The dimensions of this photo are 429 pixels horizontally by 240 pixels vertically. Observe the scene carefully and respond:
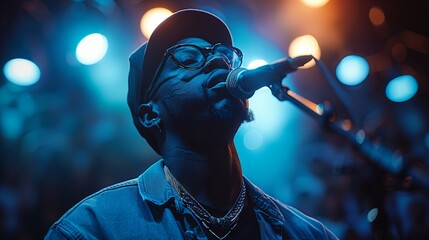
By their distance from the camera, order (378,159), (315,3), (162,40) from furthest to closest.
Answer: (315,3) → (378,159) → (162,40)

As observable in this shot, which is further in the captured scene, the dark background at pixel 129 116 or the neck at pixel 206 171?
the dark background at pixel 129 116

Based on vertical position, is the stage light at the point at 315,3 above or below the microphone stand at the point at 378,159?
above

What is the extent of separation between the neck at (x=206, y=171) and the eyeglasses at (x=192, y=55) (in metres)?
0.32

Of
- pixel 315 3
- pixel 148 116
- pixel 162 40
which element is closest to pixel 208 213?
pixel 148 116

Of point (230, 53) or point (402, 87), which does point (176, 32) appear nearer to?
point (230, 53)

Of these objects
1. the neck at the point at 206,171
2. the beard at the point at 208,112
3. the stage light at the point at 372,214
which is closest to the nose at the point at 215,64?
the beard at the point at 208,112

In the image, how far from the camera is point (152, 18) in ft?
16.9

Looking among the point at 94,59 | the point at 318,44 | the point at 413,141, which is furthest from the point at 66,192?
the point at 413,141

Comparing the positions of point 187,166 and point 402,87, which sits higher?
point 187,166

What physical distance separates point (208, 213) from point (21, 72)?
546 cm

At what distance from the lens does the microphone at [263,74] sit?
1.59 meters

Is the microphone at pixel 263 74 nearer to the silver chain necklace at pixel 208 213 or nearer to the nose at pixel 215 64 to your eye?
the nose at pixel 215 64

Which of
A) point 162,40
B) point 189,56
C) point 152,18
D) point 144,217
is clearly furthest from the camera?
point 152,18

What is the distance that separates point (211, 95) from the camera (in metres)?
1.81
